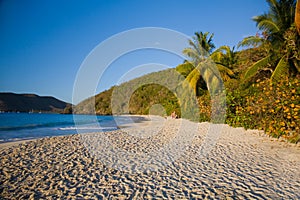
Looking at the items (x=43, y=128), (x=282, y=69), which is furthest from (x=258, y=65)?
(x=43, y=128)

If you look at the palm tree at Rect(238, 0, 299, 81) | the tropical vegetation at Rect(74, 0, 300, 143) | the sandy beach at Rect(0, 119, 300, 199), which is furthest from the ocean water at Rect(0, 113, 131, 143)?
the palm tree at Rect(238, 0, 299, 81)

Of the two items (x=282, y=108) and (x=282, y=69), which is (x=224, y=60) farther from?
(x=282, y=108)

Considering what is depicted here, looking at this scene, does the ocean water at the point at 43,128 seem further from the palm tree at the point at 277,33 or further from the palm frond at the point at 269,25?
the palm frond at the point at 269,25

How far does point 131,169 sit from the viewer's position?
3896mm

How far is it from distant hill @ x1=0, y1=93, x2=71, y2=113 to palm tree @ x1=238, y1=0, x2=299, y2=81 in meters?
49.4

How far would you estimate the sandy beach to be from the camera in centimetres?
279

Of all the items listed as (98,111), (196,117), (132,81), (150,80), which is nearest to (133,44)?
(196,117)

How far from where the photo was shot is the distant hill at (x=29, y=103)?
141ft

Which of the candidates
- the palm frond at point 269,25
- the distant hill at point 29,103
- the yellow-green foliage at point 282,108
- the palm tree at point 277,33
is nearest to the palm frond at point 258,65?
the palm tree at point 277,33

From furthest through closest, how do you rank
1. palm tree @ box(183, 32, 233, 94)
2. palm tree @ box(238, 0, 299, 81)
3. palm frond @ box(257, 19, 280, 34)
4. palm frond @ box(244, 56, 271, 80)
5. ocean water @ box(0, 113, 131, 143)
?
palm tree @ box(183, 32, 233, 94), ocean water @ box(0, 113, 131, 143), palm frond @ box(244, 56, 271, 80), palm frond @ box(257, 19, 280, 34), palm tree @ box(238, 0, 299, 81)

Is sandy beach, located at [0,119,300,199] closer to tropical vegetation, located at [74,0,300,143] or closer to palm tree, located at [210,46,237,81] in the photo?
tropical vegetation, located at [74,0,300,143]

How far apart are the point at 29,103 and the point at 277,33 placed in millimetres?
59184

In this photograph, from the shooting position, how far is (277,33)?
8148mm

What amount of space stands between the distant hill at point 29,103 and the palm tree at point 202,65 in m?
44.2
